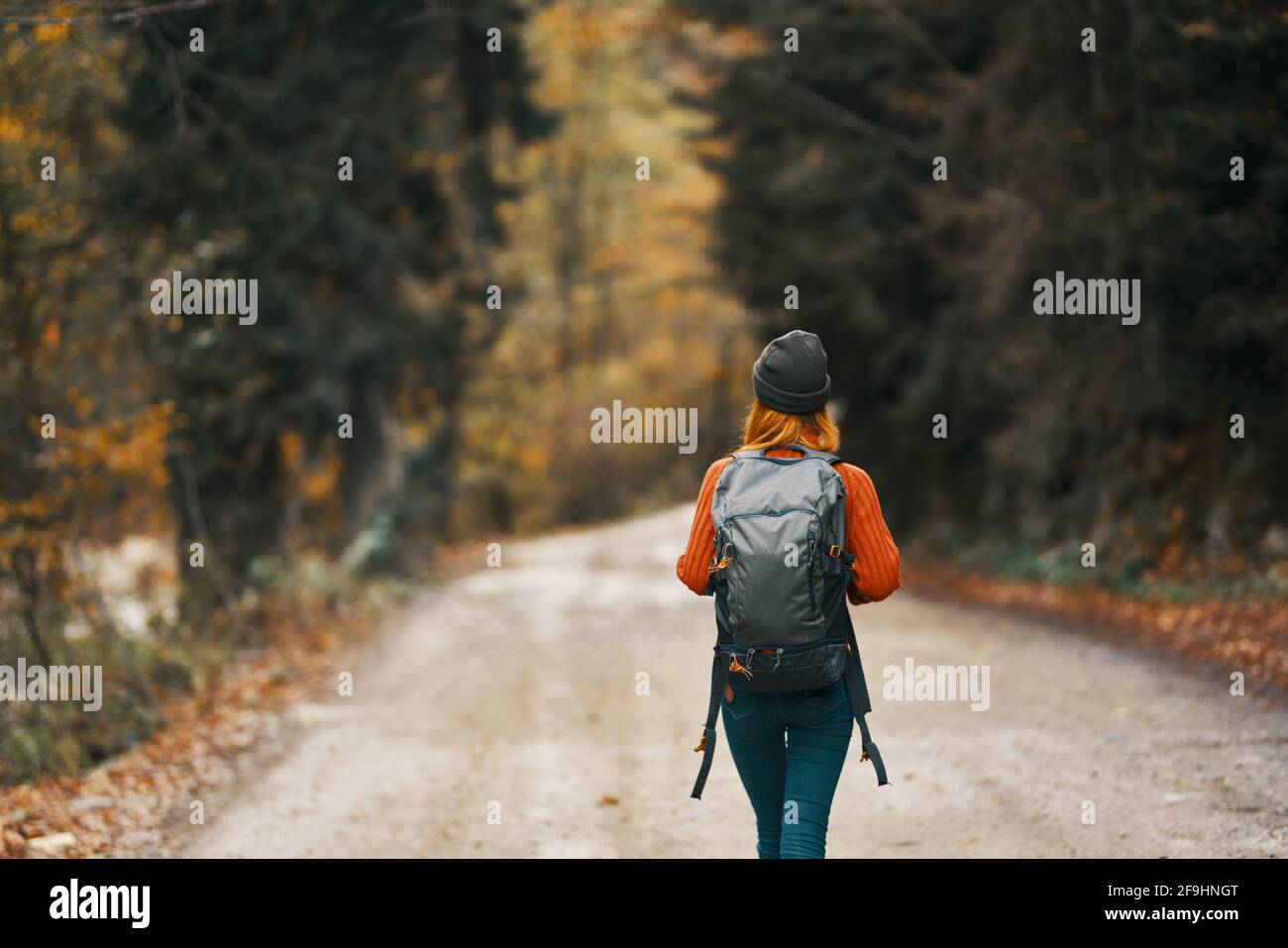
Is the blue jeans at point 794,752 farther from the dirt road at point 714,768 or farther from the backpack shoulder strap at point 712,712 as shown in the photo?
the dirt road at point 714,768

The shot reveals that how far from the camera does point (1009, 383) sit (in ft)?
49.9

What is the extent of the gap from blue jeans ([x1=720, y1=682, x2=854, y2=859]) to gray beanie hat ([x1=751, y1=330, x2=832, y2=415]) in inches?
35.8

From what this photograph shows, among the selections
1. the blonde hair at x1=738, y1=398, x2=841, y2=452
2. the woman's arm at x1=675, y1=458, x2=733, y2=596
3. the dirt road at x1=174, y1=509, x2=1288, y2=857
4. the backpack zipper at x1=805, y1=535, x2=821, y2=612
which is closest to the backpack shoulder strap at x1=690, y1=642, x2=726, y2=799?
the woman's arm at x1=675, y1=458, x2=733, y2=596

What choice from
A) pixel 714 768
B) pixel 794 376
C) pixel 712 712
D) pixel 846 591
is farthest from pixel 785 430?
pixel 714 768

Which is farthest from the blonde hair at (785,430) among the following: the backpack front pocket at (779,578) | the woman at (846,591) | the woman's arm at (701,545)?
the backpack front pocket at (779,578)

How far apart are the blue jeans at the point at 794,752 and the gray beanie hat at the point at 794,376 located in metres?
0.91

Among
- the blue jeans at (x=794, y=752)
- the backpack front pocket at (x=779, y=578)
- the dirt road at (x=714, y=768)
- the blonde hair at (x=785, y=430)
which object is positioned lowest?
the dirt road at (x=714, y=768)

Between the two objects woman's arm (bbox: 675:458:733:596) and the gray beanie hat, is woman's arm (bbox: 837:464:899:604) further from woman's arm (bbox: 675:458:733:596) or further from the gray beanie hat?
woman's arm (bbox: 675:458:733:596)

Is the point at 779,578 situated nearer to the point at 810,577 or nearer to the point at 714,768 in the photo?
the point at 810,577

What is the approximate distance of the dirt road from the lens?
250 inches

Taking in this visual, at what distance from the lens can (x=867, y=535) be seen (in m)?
3.98

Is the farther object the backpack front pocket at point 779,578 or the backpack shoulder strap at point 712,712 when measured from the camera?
the backpack shoulder strap at point 712,712

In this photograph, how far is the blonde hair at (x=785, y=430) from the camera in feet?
13.3
